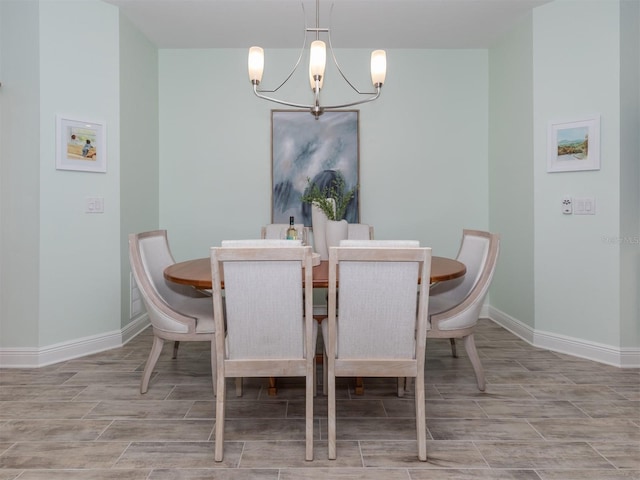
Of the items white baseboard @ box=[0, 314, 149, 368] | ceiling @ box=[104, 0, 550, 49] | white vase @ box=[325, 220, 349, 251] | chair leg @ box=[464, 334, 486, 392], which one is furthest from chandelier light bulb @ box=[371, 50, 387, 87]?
white baseboard @ box=[0, 314, 149, 368]

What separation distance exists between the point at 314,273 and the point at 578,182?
7.41ft

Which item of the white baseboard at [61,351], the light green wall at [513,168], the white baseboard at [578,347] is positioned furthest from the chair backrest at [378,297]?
the white baseboard at [61,351]

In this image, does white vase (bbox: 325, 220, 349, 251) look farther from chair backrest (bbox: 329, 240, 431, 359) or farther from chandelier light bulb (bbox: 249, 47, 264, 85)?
chandelier light bulb (bbox: 249, 47, 264, 85)

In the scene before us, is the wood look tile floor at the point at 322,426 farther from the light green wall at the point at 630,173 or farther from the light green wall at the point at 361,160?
the light green wall at the point at 361,160

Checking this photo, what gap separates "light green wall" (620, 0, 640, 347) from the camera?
2869 mm

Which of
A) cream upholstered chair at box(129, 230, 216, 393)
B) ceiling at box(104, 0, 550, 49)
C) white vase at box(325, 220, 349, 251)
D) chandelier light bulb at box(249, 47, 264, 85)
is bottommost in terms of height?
cream upholstered chair at box(129, 230, 216, 393)

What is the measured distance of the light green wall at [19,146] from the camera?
9.35 ft

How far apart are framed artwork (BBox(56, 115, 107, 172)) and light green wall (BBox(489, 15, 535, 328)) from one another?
3430mm

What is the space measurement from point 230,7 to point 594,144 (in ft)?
9.68

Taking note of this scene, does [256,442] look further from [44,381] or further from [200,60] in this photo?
[200,60]

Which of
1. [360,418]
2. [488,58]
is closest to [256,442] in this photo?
[360,418]

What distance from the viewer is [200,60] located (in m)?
4.03

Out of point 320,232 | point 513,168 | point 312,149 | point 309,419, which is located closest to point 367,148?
point 312,149

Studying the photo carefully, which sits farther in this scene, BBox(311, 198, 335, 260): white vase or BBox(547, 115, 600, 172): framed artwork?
BBox(547, 115, 600, 172): framed artwork
